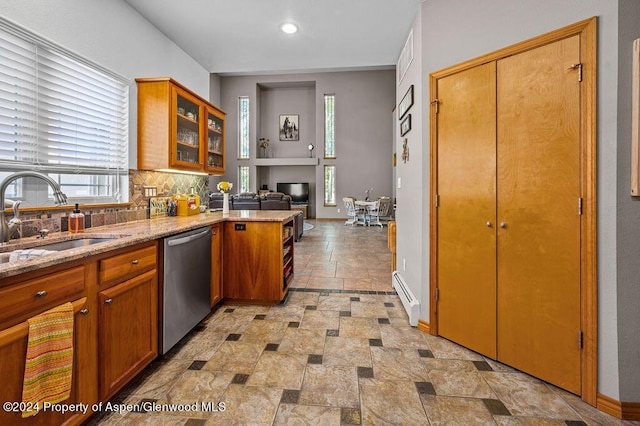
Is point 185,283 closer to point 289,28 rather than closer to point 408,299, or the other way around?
point 408,299

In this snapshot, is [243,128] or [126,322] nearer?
[126,322]

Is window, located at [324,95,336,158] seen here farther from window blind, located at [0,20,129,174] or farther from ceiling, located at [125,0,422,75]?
window blind, located at [0,20,129,174]

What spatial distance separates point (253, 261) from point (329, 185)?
903 centimetres

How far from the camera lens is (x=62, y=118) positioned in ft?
6.93

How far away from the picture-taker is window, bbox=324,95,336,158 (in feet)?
38.5

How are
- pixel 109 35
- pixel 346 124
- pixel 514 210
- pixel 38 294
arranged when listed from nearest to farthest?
pixel 38 294 → pixel 514 210 → pixel 109 35 → pixel 346 124

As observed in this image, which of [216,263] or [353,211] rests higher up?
[353,211]

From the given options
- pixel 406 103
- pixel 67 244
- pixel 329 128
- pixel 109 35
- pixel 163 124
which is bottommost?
pixel 67 244

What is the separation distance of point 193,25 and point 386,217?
9.34 meters

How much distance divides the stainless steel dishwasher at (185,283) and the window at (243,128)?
392 inches

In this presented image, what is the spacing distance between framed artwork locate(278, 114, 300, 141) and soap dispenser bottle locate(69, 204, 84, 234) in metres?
10.8

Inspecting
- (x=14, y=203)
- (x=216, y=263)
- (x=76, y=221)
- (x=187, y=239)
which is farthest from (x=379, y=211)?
(x=14, y=203)

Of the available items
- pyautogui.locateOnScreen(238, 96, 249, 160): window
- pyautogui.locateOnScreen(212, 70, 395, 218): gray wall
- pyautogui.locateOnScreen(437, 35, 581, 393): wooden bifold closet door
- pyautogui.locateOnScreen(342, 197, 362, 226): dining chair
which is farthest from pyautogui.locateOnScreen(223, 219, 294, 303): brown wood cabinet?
pyautogui.locateOnScreen(238, 96, 249, 160): window

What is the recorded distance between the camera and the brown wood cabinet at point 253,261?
2975 millimetres
